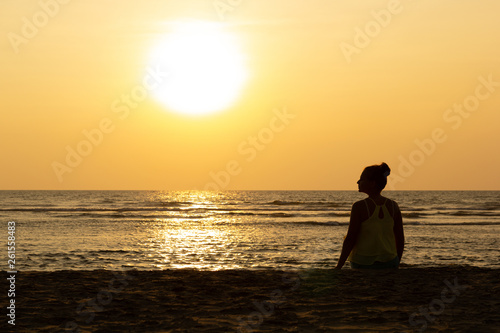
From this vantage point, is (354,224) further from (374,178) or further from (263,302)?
(263,302)

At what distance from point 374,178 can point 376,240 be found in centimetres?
83

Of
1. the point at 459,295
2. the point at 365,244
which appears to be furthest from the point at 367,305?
the point at 459,295

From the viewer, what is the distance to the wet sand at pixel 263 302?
5723mm

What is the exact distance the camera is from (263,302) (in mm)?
6984

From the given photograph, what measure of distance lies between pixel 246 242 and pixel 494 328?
62.4 ft

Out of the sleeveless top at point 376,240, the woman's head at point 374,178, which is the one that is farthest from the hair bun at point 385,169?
the sleeveless top at point 376,240

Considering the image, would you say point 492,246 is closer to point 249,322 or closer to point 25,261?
point 25,261

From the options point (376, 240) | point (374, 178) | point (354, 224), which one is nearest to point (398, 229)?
point (376, 240)

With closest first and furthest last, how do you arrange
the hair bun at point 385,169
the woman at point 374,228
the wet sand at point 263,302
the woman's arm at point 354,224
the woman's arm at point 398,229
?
the wet sand at point 263,302 → the hair bun at point 385,169 → the woman at point 374,228 → the woman's arm at point 354,224 → the woman's arm at point 398,229

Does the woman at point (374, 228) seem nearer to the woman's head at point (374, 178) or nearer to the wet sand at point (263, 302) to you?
the woman's head at point (374, 178)

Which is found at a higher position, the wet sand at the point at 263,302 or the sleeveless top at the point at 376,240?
the sleeveless top at the point at 376,240

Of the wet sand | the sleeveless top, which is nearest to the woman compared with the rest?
the sleeveless top

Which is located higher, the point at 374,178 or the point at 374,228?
the point at 374,178

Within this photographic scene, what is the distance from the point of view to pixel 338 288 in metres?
7.67
